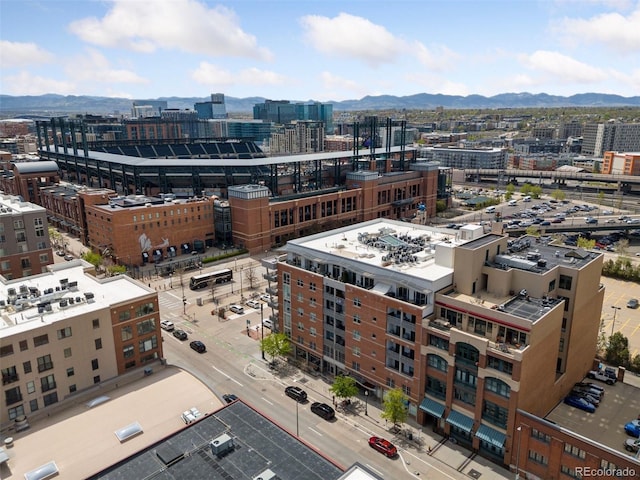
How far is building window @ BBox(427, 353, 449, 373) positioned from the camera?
5062cm

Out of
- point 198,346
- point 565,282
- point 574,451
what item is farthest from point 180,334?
point 574,451

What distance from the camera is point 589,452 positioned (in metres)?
41.9

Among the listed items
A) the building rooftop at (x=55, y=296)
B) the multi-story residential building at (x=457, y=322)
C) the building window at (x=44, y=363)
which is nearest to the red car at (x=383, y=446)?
the multi-story residential building at (x=457, y=322)

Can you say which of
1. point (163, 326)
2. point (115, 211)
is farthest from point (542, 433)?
point (115, 211)

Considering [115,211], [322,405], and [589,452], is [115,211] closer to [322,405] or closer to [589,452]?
[322,405]

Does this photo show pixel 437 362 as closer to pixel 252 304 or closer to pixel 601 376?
pixel 601 376

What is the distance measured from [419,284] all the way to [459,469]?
774 inches

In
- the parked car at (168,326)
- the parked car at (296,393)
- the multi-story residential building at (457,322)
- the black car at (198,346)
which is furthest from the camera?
the parked car at (168,326)

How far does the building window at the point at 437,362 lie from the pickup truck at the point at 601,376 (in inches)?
967

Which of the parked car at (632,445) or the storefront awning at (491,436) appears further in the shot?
the storefront awning at (491,436)

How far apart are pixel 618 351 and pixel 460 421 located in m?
30.8

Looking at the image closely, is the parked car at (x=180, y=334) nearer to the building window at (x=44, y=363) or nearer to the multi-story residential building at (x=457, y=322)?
the multi-story residential building at (x=457, y=322)

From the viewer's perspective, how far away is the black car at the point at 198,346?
71.6 m

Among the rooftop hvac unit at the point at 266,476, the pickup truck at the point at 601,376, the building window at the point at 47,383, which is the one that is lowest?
the pickup truck at the point at 601,376
